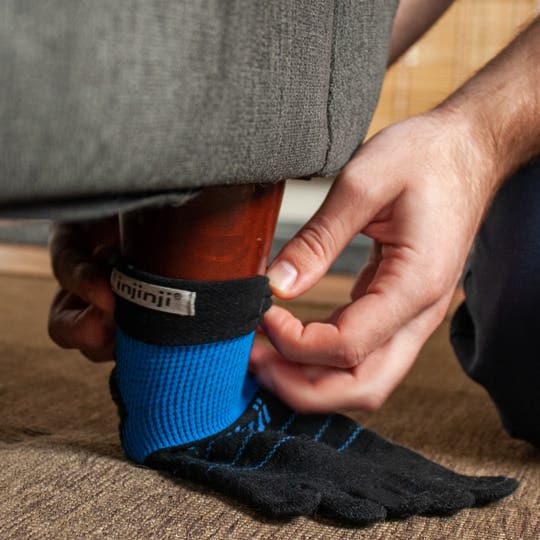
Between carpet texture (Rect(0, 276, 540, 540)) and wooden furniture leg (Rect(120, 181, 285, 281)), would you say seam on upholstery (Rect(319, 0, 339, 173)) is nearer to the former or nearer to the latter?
wooden furniture leg (Rect(120, 181, 285, 281))

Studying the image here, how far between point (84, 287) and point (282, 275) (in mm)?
162

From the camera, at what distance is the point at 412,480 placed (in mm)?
582

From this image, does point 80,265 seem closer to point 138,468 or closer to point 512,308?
point 138,468

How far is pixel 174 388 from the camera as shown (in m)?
0.58

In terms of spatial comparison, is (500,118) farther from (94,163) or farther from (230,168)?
(94,163)

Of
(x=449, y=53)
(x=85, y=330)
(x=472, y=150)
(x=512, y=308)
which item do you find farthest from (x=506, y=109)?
(x=449, y=53)

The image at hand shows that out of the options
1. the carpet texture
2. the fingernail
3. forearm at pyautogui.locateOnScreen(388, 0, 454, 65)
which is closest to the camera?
the carpet texture

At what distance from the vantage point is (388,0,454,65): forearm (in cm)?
97

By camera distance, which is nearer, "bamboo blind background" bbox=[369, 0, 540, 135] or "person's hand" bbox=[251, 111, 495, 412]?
"person's hand" bbox=[251, 111, 495, 412]

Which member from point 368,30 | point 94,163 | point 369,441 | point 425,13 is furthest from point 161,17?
point 425,13

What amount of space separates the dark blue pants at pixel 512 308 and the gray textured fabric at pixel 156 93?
0.29 metres

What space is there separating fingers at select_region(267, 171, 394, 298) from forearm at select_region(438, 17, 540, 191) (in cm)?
13

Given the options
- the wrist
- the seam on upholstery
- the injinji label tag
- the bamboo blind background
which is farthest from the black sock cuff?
the bamboo blind background

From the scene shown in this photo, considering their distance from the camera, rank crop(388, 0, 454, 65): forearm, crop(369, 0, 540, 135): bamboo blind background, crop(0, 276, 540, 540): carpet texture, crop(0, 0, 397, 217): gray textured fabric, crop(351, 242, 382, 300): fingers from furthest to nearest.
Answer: crop(369, 0, 540, 135): bamboo blind background, crop(388, 0, 454, 65): forearm, crop(351, 242, 382, 300): fingers, crop(0, 276, 540, 540): carpet texture, crop(0, 0, 397, 217): gray textured fabric
